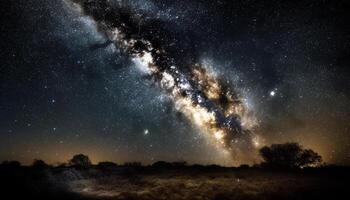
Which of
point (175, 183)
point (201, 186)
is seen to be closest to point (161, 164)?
point (175, 183)

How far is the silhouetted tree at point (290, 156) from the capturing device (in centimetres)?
2678

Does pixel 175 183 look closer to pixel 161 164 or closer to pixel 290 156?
pixel 161 164

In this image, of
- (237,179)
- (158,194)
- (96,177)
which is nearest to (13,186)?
(96,177)

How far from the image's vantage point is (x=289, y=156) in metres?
27.2

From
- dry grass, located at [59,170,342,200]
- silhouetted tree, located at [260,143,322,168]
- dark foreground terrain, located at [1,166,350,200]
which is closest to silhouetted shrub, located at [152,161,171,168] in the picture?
dark foreground terrain, located at [1,166,350,200]

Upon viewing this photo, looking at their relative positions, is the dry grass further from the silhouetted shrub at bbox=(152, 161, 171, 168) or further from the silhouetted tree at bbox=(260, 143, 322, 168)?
the silhouetted tree at bbox=(260, 143, 322, 168)

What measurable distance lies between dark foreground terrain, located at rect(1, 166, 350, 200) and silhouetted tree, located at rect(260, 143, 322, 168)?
9.76 meters

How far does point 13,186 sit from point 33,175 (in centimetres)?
321

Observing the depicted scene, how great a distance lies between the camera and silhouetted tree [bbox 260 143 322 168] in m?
26.8

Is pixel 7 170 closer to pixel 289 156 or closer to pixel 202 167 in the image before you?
pixel 202 167

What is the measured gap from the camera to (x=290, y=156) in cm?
2725

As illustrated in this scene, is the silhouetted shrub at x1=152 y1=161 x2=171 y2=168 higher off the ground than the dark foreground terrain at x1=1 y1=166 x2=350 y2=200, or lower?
higher

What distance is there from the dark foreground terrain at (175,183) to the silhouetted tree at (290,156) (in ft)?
32.0

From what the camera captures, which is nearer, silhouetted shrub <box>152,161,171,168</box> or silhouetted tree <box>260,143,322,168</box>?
silhouetted shrub <box>152,161,171,168</box>
